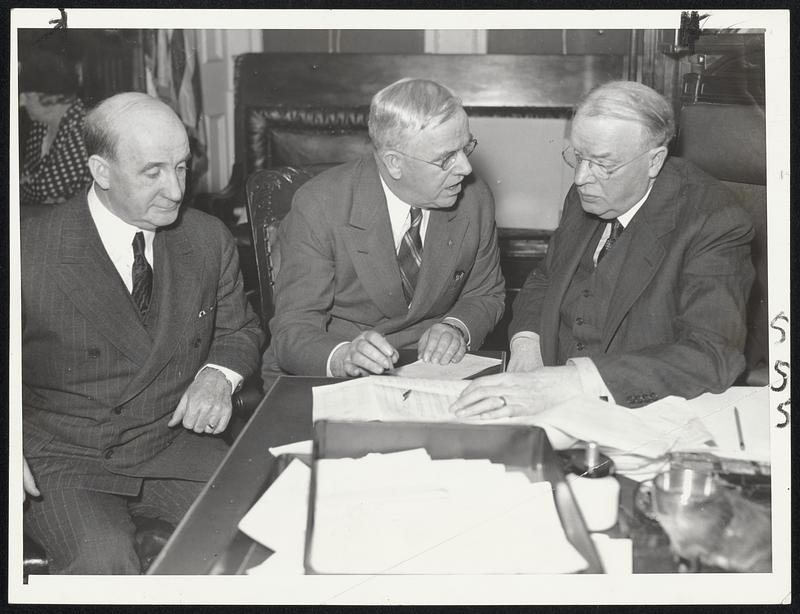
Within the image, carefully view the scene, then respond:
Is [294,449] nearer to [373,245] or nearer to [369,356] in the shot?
[369,356]

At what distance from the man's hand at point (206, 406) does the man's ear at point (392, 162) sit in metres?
0.86

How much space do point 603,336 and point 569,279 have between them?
216 millimetres

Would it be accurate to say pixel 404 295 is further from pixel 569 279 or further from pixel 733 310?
pixel 733 310

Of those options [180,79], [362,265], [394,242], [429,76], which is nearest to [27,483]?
[362,265]

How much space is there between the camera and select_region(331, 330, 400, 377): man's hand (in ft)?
6.70

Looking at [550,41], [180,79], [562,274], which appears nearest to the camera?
[562,274]

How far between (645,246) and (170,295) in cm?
136

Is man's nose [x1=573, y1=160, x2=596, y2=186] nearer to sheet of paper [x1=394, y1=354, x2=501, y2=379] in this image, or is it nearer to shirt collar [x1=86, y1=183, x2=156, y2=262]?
sheet of paper [x1=394, y1=354, x2=501, y2=379]

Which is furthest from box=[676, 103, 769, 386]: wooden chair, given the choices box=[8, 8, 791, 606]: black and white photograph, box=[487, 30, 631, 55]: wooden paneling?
box=[487, 30, 631, 55]: wooden paneling

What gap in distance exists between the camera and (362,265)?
2.49 meters

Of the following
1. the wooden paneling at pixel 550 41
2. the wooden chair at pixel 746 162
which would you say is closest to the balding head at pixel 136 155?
the wooden chair at pixel 746 162

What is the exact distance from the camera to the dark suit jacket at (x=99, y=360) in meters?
2.02

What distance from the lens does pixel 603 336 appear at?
227 centimetres

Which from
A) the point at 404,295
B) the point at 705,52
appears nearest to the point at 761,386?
the point at 404,295
